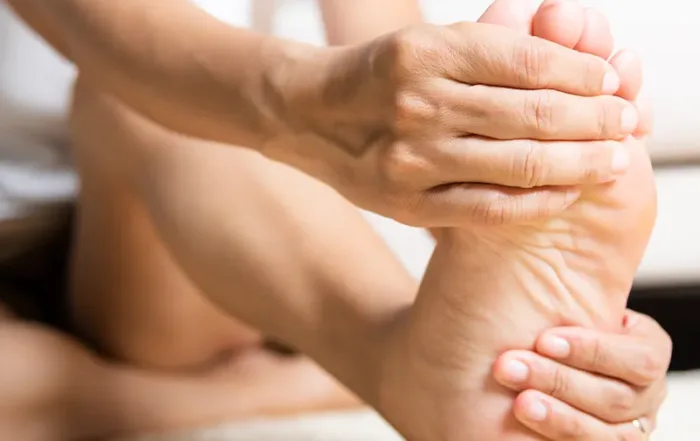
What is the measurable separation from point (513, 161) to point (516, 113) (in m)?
0.03

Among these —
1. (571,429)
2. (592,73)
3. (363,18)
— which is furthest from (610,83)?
(363,18)

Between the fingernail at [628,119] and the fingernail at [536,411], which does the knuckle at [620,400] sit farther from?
the fingernail at [628,119]

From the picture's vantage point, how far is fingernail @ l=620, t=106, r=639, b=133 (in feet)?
1.59

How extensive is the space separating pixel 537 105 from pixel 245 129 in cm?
18

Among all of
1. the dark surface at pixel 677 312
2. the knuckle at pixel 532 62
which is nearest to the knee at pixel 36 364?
the knuckle at pixel 532 62

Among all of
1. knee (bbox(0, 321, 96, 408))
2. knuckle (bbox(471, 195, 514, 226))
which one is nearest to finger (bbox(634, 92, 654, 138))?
knuckle (bbox(471, 195, 514, 226))

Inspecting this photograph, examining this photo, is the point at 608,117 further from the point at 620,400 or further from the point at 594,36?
the point at 620,400

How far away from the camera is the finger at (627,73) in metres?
0.51

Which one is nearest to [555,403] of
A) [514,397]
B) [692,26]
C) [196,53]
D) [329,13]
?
[514,397]

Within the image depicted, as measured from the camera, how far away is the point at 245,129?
52 centimetres

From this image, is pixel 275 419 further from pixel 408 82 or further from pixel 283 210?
pixel 408 82

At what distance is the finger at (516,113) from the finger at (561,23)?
0.13 feet

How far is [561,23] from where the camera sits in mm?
Result: 479

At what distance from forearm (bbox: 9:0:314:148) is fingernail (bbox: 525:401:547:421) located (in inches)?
9.2
